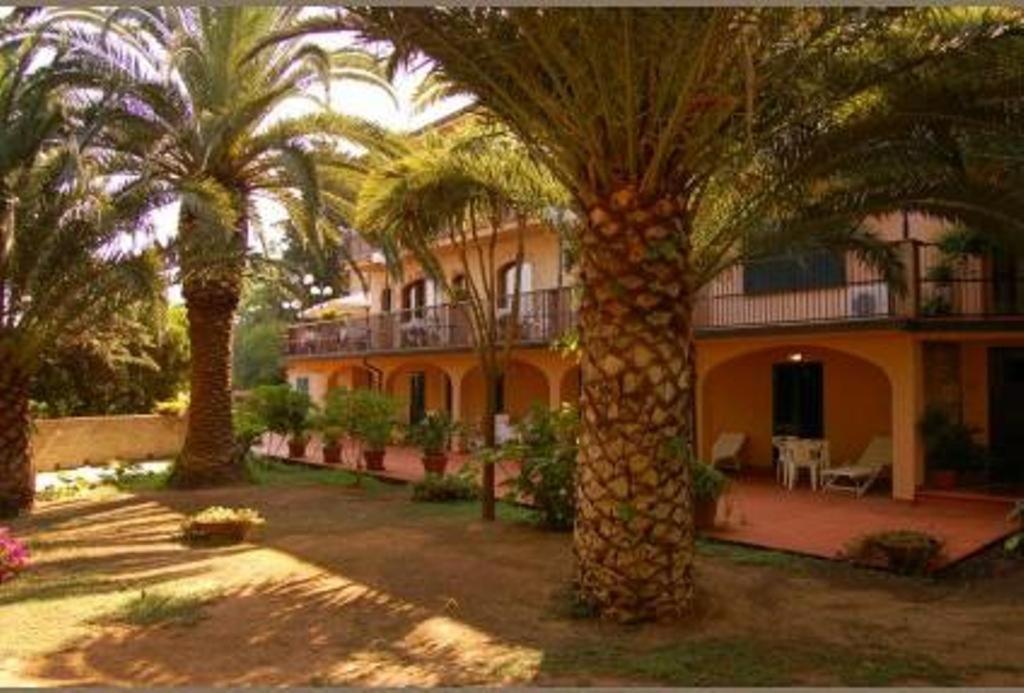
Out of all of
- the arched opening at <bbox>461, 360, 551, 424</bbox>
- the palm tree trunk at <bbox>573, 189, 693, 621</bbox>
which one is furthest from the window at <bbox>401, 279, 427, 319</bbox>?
the palm tree trunk at <bbox>573, 189, 693, 621</bbox>

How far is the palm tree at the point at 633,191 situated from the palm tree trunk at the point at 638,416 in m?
0.01

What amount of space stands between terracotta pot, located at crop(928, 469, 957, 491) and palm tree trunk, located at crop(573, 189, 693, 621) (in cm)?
877

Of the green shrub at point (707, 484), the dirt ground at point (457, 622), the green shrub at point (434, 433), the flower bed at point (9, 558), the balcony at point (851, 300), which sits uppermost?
the balcony at point (851, 300)

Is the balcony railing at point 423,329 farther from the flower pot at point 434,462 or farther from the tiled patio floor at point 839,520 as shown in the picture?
the tiled patio floor at point 839,520

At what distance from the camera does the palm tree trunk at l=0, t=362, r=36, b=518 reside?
15078mm

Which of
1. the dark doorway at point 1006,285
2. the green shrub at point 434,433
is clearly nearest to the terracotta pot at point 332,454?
the green shrub at point 434,433

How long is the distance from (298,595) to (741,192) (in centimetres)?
604

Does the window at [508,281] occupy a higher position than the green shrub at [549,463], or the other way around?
the window at [508,281]

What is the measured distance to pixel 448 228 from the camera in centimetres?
1426

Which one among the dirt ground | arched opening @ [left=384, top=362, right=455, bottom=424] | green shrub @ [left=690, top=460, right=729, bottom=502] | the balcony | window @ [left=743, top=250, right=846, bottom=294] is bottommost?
the dirt ground

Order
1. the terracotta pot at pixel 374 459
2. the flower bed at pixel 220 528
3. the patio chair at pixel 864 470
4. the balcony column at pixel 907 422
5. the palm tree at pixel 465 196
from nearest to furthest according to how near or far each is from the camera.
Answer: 1. the flower bed at pixel 220 528
2. the palm tree at pixel 465 196
3. the balcony column at pixel 907 422
4. the patio chair at pixel 864 470
5. the terracotta pot at pixel 374 459

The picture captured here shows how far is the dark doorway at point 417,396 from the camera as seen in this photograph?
102 ft

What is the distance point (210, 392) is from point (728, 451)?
9.79 meters

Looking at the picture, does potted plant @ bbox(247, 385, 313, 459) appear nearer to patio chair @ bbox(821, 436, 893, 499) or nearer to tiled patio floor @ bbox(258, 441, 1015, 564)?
tiled patio floor @ bbox(258, 441, 1015, 564)
